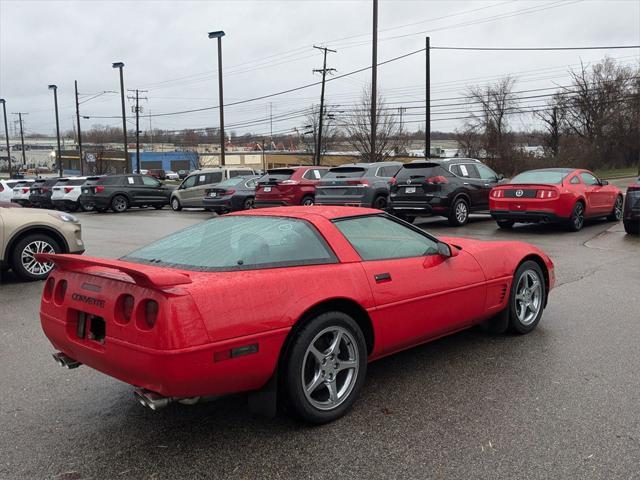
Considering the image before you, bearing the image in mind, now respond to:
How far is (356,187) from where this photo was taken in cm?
1482

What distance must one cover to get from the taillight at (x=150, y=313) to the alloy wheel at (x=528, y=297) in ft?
10.9

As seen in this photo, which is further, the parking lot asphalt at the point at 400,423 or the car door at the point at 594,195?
the car door at the point at 594,195

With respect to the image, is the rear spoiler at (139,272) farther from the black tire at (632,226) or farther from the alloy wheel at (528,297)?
the black tire at (632,226)

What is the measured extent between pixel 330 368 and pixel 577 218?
1092cm

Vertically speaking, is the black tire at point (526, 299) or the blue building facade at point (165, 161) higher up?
the blue building facade at point (165, 161)

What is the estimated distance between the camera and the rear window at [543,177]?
12748mm

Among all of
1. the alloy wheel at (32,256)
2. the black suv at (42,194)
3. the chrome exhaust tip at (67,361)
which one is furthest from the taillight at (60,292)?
the black suv at (42,194)

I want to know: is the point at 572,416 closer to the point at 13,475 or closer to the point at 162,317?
the point at 162,317

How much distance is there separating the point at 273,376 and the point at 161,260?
1.10m

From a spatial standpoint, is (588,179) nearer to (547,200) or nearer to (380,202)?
(547,200)

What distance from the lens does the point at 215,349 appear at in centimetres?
296

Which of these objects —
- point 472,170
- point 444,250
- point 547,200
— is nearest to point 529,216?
point 547,200

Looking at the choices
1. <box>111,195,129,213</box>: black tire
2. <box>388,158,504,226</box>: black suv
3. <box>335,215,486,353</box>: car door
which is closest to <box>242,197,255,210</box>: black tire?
<box>111,195,129,213</box>: black tire

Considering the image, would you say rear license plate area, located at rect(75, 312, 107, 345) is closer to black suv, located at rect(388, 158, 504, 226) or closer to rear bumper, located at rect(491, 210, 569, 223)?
rear bumper, located at rect(491, 210, 569, 223)
